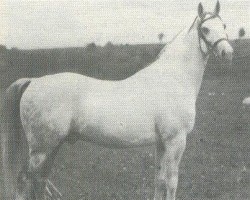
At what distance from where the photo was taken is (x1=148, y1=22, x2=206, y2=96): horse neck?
2646 millimetres

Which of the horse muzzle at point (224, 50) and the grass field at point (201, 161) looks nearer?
the horse muzzle at point (224, 50)

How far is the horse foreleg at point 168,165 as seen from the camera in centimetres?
257

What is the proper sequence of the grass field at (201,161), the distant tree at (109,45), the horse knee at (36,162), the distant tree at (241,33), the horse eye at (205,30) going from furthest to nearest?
the distant tree at (241,33)
the distant tree at (109,45)
the grass field at (201,161)
the horse eye at (205,30)
the horse knee at (36,162)

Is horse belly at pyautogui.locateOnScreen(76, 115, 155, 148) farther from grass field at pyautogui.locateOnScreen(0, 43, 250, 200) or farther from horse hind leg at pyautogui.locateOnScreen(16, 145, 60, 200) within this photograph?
grass field at pyautogui.locateOnScreen(0, 43, 250, 200)

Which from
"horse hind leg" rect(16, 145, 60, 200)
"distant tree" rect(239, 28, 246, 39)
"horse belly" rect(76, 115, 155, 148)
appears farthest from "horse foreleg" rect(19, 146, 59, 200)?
"distant tree" rect(239, 28, 246, 39)

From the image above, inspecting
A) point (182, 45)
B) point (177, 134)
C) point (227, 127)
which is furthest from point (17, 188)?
point (227, 127)

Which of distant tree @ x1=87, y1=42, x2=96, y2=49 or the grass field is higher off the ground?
distant tree @ x1=87, y1=42, x2=96, y2=49

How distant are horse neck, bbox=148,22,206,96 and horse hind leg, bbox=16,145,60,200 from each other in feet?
2.96

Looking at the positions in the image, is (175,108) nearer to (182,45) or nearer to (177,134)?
(177,134)

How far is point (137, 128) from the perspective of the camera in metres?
Answer: 2.52

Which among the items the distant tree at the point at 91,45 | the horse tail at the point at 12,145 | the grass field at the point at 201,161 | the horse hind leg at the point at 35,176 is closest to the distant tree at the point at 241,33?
the grass field at the point at 201,161

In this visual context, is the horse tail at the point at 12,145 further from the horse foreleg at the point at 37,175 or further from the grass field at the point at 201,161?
the grass field at the point at 201,161

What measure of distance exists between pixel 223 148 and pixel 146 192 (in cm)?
81

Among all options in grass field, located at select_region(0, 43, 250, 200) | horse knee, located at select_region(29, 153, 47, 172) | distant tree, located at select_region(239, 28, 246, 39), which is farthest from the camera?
distant tree, located at select_region(239, 28, 246, 39)
